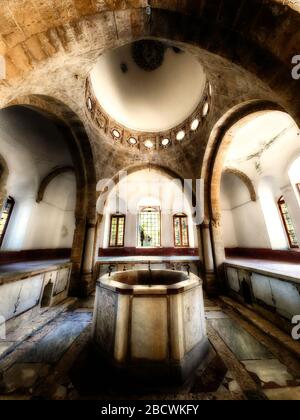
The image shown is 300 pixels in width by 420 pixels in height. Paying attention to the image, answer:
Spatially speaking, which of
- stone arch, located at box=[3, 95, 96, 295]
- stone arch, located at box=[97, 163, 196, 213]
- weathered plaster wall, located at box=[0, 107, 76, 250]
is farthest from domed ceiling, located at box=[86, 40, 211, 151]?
weathered plaster wall, located at box=[0, 107, 76, 250]

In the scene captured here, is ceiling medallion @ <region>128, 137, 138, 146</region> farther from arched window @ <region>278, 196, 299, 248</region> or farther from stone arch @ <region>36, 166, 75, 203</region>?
arched window @ <region>278, 196, 299, 248</region>

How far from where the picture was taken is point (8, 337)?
3.60 meters

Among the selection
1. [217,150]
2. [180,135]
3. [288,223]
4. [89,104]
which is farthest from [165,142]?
[288,223]

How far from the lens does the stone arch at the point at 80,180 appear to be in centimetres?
597

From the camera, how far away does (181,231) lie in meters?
11.3

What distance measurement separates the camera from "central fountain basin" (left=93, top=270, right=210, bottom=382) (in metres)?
2.61

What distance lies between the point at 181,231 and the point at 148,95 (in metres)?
8.20

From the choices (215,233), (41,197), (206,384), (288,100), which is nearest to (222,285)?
(215,233)

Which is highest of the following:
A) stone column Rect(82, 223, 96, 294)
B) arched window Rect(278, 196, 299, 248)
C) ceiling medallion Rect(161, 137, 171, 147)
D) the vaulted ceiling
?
ceiling medallion Rect(161, 137, 171, 147)

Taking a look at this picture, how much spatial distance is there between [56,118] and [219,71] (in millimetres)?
5203

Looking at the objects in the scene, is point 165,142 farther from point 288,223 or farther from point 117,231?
point 288,223

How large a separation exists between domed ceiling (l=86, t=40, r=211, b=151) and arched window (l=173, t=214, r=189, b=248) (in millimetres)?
4877

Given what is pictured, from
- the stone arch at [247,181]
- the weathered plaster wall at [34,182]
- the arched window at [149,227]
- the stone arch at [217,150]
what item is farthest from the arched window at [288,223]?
the weathered plaster wall at [34,182]

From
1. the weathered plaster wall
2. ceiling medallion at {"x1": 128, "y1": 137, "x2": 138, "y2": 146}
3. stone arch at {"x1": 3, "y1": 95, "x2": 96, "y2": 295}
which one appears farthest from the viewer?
ceiling medallion at {"x1": 128, "y1": 137, "x2": 138, "y2": 146}
